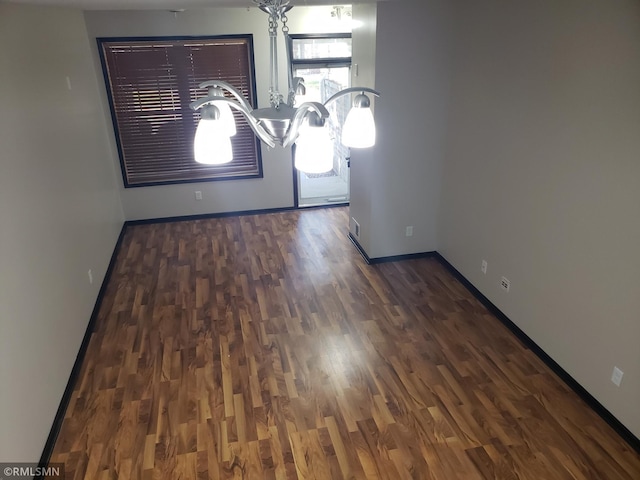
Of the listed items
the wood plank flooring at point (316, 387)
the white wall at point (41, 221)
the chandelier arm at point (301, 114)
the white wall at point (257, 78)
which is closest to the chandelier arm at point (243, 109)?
the chandelier arm at point (301, 114)

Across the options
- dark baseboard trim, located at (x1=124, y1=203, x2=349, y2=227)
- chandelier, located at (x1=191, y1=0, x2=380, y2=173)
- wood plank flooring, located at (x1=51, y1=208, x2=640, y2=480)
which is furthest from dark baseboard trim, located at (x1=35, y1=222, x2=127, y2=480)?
chandelier, located at (x1=191, y1=0, x2=380, y2=173)

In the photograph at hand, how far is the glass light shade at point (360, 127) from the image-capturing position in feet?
6.42

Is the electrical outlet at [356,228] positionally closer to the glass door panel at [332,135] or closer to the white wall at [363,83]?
the white wall at [363,83]

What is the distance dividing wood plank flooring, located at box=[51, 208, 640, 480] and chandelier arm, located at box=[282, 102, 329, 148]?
191 centimetres

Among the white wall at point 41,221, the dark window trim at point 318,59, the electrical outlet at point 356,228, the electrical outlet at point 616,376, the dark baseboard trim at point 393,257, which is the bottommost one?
the dark baseboard trim at point 393,257

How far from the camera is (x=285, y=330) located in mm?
3865

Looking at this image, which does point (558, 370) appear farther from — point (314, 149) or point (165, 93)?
point (165, 93)

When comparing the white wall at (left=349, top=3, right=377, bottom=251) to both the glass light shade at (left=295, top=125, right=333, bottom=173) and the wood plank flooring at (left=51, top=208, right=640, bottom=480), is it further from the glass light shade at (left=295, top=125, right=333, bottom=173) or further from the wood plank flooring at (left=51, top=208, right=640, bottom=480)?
the glass light shade at (left=295, top=125, right=333, bottom=173)

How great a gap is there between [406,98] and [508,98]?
1027 mm

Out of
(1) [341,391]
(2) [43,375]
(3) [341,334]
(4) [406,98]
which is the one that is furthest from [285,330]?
(4) [406,98]

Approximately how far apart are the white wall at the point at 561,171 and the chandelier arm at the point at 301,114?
1847mm

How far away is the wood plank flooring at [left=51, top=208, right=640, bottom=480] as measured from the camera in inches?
106

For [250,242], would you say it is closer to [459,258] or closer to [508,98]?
[459,258]

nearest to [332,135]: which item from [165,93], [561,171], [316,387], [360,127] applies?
[165,93]
